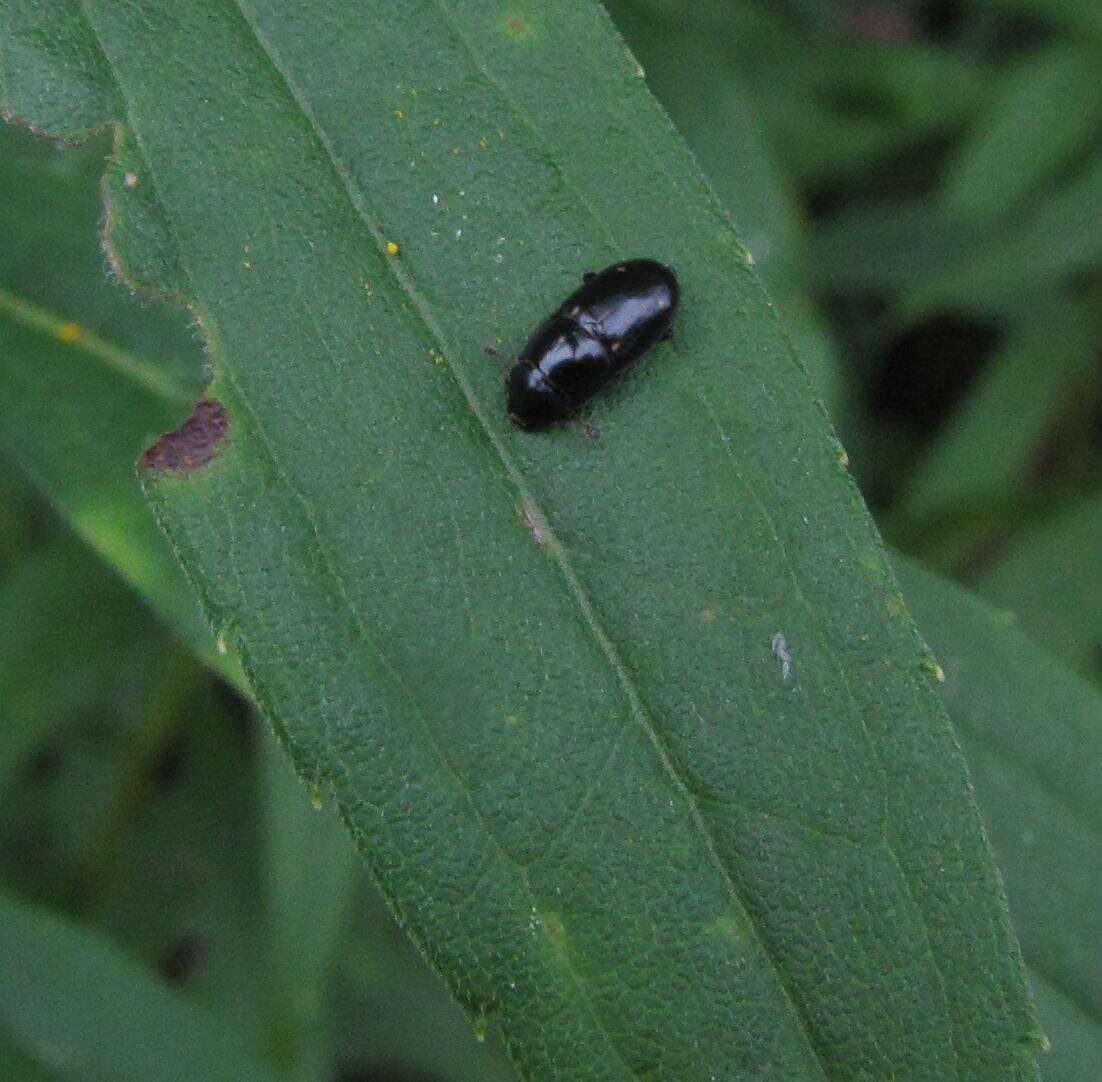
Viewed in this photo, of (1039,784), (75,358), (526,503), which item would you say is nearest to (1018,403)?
(1039,784)

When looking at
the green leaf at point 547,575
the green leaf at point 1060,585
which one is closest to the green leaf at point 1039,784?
the green leaf at point 547,575

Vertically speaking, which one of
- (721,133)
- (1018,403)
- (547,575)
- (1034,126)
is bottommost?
(1018,403)

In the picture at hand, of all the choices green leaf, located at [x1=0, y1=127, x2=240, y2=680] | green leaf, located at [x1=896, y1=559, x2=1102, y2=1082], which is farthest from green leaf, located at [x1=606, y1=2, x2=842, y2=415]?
green leaf, located at [x1=0, y1=127, x2=240, y2=680]

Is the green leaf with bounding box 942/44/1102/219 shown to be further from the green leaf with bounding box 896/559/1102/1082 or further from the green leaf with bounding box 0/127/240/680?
the green leaf with bounding box 0/127/240/680

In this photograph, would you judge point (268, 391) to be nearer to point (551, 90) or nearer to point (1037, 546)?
point (551, 90)

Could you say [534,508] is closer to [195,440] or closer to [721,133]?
[195,440]

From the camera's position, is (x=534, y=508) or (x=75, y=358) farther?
(x=75, y=358)

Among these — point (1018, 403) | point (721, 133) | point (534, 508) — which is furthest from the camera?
point (1018, 403)
